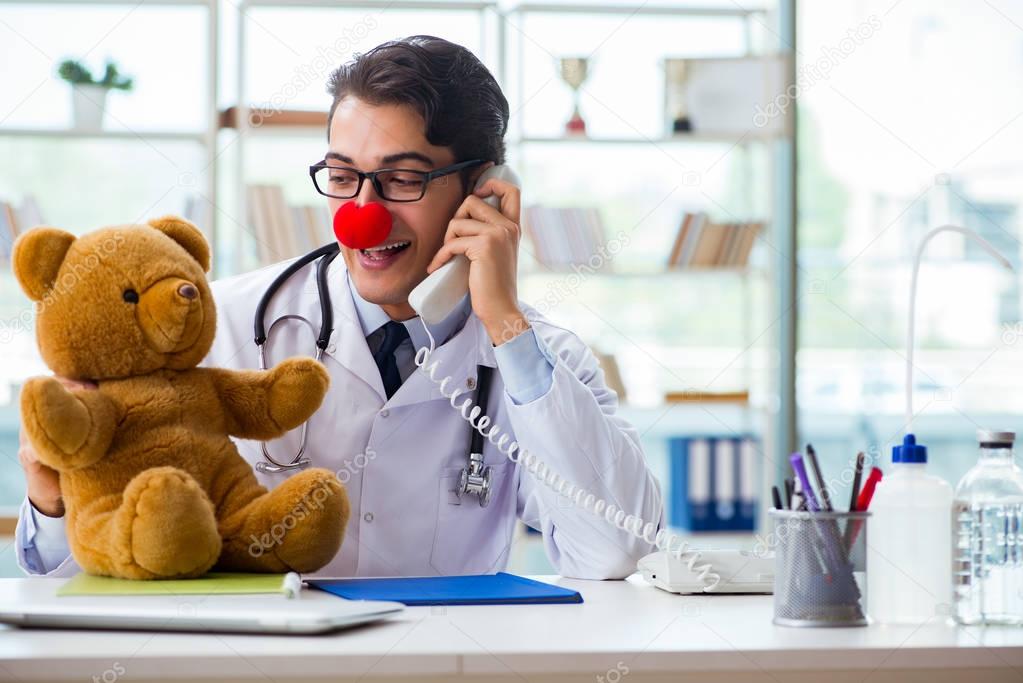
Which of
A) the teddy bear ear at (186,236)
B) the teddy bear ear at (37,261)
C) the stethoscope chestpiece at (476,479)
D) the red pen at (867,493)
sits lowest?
the stethoscope chestpiece at (476,479)

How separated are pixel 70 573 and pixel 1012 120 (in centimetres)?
340

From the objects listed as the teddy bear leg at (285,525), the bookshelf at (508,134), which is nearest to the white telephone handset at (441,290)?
the teddy bear leg at (285,525)

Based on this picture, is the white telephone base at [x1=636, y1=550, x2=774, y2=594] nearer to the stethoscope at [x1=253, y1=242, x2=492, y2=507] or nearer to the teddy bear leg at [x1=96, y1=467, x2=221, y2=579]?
the stethoscope at [x1=253, y1=242, x2=492, y2=507]

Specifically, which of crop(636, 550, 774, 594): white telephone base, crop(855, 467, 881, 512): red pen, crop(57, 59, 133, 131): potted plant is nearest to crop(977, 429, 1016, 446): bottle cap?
crop(855, 467, 881, 512): red pen

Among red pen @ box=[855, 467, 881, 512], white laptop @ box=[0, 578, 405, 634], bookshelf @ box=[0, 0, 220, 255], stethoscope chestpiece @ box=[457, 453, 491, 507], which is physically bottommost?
white laptop @ box=[0, 578, 405, 634]

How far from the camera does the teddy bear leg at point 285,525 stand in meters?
1.12

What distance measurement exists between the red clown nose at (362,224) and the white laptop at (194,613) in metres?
0.66

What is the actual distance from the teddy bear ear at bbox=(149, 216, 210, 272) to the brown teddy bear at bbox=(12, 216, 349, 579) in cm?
2

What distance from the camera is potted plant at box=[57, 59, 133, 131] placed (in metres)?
3.27

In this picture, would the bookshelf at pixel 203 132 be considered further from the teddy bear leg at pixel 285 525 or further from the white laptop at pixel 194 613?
the white laptop at pixel 194 613

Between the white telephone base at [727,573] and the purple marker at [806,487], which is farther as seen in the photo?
the white telephone base at [727,573]

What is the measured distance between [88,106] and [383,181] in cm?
208

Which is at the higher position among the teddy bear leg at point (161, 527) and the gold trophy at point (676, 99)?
the gold trophy at point (676, 99)

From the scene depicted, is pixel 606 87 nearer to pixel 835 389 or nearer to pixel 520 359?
pixel 835 389
